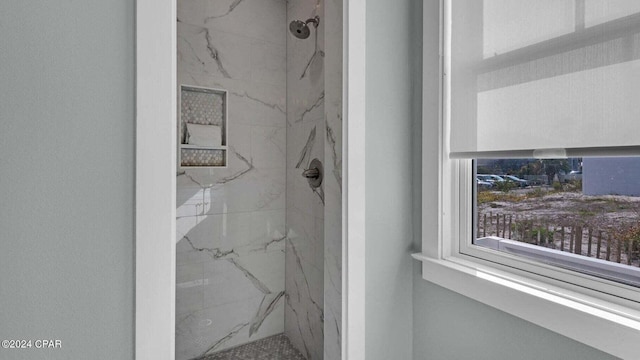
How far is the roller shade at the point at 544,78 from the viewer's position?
0.75 meters

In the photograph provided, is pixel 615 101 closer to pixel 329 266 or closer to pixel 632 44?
pixel 632 44

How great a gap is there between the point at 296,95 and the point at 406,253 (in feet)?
3.94

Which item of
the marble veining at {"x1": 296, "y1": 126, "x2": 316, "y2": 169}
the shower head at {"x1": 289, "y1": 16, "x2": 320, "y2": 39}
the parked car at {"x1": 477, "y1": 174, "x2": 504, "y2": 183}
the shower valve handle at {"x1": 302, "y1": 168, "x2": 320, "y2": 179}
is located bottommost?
the parked car at {"x1": 477, "y1": 174, "x2": 504, "y2": 183}

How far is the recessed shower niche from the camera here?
6.01ft

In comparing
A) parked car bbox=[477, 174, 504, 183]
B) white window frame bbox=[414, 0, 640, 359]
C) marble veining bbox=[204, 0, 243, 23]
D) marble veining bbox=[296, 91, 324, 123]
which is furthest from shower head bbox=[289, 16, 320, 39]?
parked car bbox=[477, 174, 504, 183]

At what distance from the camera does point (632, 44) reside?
2.41 feet

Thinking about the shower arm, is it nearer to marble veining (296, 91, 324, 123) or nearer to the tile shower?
the tile shower

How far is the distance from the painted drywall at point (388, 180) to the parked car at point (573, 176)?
19.9 inches

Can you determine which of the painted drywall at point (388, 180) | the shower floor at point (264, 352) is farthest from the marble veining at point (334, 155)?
the shower floor at point (264, 352)

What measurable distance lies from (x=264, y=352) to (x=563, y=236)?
1.71m

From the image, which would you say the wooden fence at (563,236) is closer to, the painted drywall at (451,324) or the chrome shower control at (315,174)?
the painted drywall at (451,324)

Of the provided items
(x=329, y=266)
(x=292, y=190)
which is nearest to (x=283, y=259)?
(x=292, y=190)
